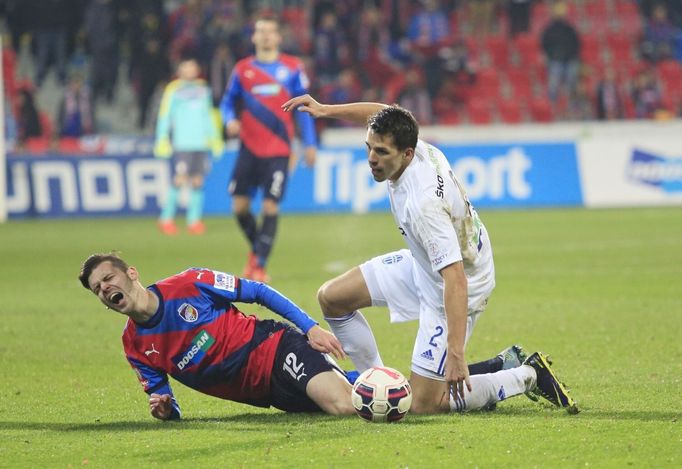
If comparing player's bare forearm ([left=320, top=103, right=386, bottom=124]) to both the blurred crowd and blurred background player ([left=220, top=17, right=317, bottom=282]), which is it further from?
the blurred crowd

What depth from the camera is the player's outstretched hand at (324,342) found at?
5742 mm

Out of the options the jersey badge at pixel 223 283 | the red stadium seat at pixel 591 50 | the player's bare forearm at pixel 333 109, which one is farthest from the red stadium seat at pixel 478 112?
the jersey badge at pixel 223 283

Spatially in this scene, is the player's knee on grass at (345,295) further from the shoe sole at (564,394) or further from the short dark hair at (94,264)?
the short dark hair at (94,264)

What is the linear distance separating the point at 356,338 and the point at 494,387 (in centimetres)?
85

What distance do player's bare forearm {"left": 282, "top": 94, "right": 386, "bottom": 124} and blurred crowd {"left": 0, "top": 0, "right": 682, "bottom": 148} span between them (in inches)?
653

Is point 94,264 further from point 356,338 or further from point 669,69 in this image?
point 669,69

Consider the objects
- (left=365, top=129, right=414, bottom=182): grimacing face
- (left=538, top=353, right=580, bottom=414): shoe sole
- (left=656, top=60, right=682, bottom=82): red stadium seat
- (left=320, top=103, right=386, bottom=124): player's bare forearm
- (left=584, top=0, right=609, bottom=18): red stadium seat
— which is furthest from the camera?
(left=584, top=0, right=609, bottom=18): red stadium seat

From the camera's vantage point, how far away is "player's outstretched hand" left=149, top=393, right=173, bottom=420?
229 inches

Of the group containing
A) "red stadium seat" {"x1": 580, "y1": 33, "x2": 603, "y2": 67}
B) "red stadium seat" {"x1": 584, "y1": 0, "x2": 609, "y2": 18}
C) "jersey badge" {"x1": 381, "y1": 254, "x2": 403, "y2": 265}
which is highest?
"red stadium seat" {"x1": 584, "y1": 0, "x2": 609, "y2": 18}

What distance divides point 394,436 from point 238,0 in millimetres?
21215

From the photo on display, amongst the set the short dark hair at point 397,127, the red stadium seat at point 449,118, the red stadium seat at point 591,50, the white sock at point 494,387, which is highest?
the red stadium seat at point 591,50

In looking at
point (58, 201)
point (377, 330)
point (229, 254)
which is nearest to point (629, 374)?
point (377, 330)

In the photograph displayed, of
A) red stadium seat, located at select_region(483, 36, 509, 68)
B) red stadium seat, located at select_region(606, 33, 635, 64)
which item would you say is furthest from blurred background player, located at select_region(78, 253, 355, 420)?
red stadium seat, located at select_region(606, 33, 635, 64)

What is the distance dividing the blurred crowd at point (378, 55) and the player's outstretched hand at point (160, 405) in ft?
57.6
